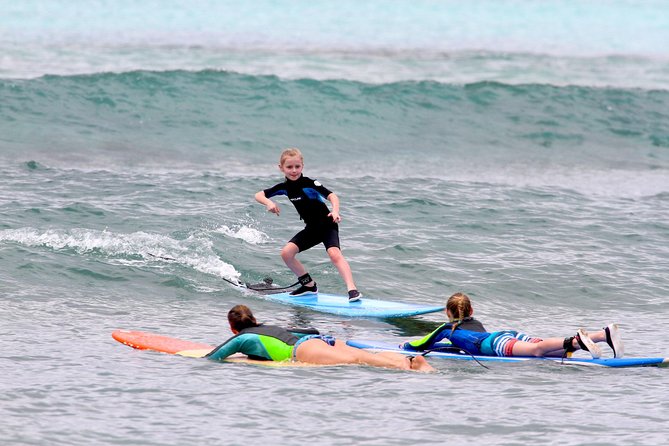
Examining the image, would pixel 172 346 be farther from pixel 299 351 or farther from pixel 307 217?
pixel 307 217

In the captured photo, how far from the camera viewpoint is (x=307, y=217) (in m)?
13.0

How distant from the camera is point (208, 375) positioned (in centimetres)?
930

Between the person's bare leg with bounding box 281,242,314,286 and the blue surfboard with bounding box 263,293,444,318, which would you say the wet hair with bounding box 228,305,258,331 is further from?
the person's bare leg with bounding box 281,242,314,286

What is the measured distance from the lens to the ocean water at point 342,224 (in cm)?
838

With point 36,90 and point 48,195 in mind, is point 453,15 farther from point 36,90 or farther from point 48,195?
point 48,195

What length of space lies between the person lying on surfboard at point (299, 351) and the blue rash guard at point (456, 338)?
33cm

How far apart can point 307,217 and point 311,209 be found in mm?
121

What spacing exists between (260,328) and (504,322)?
12.1ft

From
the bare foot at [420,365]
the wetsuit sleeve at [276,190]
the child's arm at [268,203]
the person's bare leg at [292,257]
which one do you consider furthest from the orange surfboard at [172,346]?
the wetsuit sleeve at [276,190]

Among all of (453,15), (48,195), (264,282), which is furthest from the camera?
(453,15)

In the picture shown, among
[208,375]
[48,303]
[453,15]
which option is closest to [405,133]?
[48,303]

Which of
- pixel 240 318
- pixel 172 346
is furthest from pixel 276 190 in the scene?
pixel 172 346

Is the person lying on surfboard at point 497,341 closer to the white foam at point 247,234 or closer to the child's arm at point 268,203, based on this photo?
the child's arm at point 268,203

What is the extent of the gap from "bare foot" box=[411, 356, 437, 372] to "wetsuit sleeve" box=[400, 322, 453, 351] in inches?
18.1
